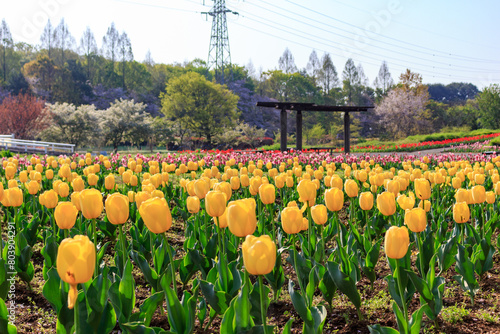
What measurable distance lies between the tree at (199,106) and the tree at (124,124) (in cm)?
312

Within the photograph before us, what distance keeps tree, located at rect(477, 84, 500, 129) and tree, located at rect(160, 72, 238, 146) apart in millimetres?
22049

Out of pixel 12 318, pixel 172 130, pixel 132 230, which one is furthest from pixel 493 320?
pixel 172 130

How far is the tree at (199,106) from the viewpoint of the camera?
27922mm

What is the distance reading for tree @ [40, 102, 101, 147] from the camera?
76.4ft

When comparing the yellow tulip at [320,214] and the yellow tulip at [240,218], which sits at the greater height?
the yellow tulip at [240,218]

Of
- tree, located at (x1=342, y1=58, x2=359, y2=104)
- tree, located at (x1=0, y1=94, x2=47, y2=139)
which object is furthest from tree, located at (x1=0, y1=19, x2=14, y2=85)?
tree, located at (x1=342, y1=58, x2=359, y2=104)

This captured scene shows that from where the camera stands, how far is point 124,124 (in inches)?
976

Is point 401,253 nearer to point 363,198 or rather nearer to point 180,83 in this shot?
point 363,198

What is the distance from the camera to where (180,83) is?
28562 mm

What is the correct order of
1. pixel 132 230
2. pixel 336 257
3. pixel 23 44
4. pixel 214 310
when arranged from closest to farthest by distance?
1. pixel 214 310
2. pixel 336 257
3. pixel 132 230
4. pixel 23 44

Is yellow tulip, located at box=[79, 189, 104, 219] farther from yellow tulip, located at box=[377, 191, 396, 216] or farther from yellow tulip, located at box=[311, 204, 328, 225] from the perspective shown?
yellow tulip, located at box=[377, 191, 396, 216]

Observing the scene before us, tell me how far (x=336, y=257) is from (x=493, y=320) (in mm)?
941

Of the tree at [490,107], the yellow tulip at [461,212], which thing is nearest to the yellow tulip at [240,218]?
the yellow tulip at [461,212]

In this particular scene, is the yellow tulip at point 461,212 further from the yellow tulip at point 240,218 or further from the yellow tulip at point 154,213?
the yellow tulip at point 154,213
